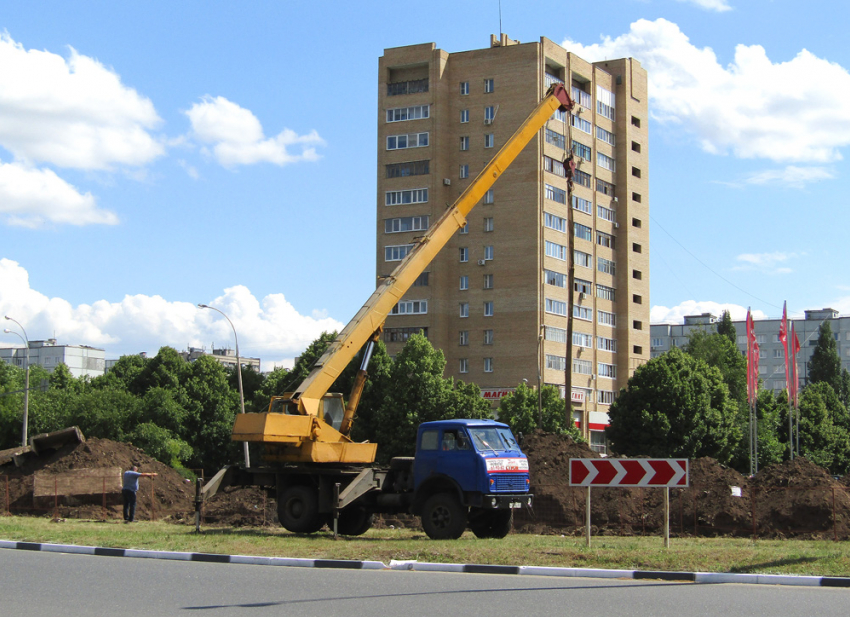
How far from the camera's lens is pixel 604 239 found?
8931cm

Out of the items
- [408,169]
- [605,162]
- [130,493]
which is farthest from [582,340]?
[130,493]

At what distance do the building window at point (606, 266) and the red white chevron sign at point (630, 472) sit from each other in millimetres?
72083

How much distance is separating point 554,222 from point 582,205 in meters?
4.80

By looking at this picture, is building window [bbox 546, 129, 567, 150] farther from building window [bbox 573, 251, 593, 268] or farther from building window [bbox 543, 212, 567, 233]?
building window [bbox 573, 251, 593, 268]

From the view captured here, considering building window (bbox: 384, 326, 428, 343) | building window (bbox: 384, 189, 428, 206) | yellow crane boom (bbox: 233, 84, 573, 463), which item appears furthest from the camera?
building window (bbox: 384, 189, 428, 206)

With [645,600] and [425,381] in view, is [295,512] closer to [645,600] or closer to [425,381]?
[645,600]

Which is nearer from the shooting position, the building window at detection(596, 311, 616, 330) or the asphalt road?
the asphalt road

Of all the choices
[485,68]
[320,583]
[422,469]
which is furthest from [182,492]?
[485,68]

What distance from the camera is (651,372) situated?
60.0 metres

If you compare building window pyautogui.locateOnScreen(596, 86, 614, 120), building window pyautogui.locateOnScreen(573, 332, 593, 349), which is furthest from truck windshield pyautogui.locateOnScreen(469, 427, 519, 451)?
building window pyautogui.locateOnScreen(596, 86, 614, 120)

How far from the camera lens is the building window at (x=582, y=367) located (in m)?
82.4

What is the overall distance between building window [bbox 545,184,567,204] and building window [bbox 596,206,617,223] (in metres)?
5.13

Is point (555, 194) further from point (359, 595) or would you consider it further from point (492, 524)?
point (359, 595)

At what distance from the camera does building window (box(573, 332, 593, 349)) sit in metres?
82.7
